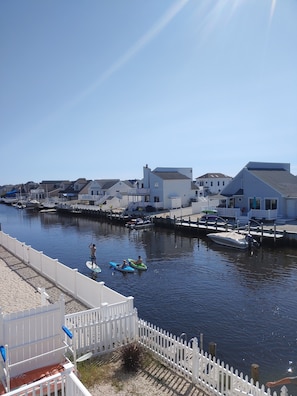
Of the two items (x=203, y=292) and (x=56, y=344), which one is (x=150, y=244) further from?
(x=56, y=344)

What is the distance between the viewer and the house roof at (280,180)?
137ft

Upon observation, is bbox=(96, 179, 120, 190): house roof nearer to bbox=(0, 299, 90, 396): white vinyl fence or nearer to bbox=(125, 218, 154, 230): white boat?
bbox=(125, 218, 154, 230): white boat

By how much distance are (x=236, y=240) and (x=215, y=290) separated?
1322cm

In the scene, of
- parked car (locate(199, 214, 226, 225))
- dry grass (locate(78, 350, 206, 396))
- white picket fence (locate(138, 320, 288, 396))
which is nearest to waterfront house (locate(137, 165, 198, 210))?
parked car (locate(199, 214, 226, 225))

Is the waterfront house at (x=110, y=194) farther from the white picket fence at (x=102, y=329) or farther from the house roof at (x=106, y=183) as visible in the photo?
the white picket fence at (x=102, y=329)

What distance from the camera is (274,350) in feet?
42.9

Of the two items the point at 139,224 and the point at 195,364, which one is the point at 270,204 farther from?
the point at 195,364

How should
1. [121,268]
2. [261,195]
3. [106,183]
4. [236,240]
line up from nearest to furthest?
1. [121,268]
2. [236,240]
3. [261,195]
4. [106,183]

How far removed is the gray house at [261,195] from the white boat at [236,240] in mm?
8324

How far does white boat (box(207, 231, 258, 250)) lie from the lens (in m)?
32.4

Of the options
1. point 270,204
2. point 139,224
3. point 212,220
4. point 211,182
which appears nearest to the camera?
point 270,204

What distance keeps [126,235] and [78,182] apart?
66228 mm

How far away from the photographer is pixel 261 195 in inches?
1692

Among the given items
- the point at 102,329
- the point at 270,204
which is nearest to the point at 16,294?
the point at 102,329
